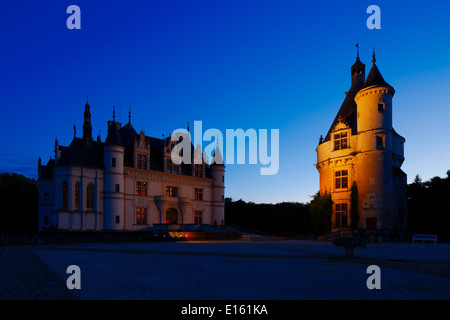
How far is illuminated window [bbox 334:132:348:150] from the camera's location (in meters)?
39.0

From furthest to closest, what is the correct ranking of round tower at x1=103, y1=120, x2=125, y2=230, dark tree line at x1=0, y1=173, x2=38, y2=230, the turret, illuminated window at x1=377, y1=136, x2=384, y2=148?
1. dark tree line at x1=0, y1=173, x2=38, y2=230
2. the turret
3. round tower at x1=103, y1=120, x2=125, y2=230
4. illuminated window at x1=377, y1=136, x2=384, y2=148

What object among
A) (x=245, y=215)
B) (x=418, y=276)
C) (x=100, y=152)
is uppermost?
(x=100, y=152)

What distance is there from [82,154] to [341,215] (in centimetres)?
2759

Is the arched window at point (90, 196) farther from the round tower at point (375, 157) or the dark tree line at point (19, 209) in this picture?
the round tower at point (375, 157)

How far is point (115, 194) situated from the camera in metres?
41.7

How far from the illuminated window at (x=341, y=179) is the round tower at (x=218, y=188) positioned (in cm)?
1823

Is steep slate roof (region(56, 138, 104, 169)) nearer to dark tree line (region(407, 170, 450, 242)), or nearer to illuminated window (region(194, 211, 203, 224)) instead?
illuminated window (region(194, 211, 203, 224))

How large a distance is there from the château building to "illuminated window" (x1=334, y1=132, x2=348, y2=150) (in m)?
17.9

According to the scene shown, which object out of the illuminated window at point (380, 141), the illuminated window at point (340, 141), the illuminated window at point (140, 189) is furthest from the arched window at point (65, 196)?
the illuminated window at point (380, 141)

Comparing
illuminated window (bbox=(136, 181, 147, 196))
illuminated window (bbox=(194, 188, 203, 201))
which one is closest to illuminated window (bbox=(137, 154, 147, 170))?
illuminated window (bbox=(136, 181, 147, 196))

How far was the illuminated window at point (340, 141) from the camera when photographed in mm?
39031
